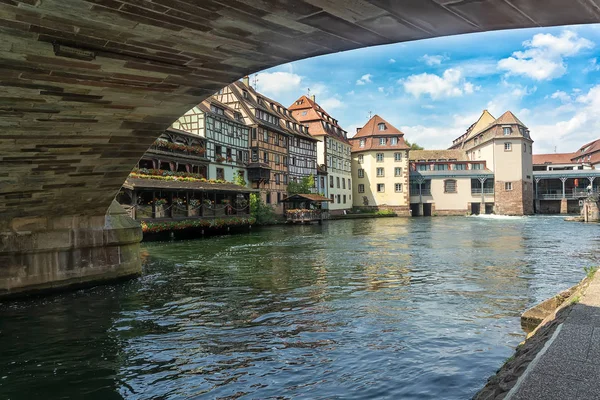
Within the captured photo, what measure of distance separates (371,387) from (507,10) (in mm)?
4296

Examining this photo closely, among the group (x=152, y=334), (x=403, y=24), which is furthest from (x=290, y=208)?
(x=403, y=24)

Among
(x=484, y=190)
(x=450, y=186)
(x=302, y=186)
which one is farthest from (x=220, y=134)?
(x=484, y=190)

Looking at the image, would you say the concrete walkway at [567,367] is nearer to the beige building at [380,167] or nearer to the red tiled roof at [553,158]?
the beige building at [380,167]

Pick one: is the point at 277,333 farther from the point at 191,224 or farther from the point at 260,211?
the point at 260,211

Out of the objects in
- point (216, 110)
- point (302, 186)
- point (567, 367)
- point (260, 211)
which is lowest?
point (567, 367)

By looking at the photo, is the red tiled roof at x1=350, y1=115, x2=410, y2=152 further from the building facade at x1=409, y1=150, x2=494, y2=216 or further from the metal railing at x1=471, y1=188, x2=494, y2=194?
the metal railing at x1=471, y1=188, x2=494, y2=194

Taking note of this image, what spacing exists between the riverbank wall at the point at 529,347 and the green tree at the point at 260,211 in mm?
32586

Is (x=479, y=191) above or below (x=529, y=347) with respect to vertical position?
above

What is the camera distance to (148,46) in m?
4.89

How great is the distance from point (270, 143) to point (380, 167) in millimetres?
26852

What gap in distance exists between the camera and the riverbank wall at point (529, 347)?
3.94 metres

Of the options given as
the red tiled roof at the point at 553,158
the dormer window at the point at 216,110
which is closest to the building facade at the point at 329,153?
the dormer window at the point at 216,110

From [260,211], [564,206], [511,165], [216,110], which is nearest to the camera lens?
[216,110]

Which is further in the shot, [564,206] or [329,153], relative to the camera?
[564,206]
